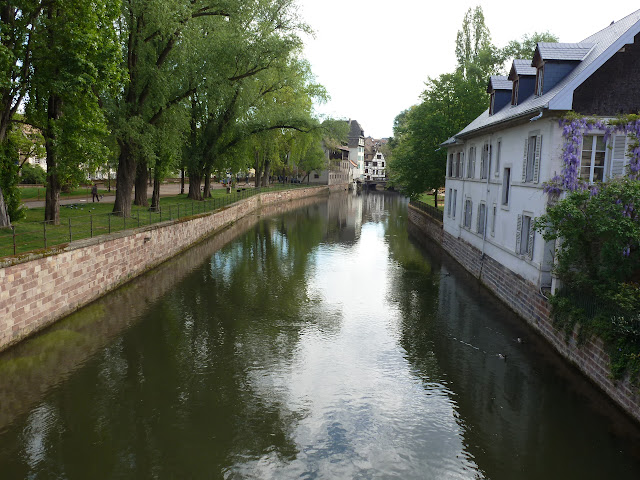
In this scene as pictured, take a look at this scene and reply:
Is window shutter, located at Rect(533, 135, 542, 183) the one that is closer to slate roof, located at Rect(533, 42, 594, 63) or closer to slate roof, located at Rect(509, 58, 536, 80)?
slate roof, located at Rect(533, 42, 594, 63)

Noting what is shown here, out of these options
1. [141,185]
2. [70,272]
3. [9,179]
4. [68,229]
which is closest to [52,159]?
[9,179]

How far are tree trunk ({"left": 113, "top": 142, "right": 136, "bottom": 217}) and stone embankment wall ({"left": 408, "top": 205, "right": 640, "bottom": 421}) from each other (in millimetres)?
18211

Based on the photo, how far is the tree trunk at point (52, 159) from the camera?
22.1 m

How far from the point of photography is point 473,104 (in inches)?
1586

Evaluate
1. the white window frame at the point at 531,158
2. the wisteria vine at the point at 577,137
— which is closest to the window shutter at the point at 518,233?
the white window frame at the point at 531,158

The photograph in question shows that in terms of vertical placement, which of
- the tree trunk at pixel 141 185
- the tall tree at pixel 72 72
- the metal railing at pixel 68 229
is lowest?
the metal railing at pixel 68 229

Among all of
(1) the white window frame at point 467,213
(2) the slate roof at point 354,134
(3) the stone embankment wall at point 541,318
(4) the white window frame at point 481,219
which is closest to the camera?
(3) the stone embankment wall at point 541,318

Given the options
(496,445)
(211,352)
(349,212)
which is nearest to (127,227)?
(211,352)

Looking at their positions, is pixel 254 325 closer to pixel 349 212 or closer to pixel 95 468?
pixel 95 468

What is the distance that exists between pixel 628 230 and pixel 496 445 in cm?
632

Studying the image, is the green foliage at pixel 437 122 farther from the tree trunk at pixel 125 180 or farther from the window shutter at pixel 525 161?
the tree trunk at pixel 125 180

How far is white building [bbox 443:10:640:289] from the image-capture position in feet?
53.6

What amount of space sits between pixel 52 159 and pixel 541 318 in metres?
20.3

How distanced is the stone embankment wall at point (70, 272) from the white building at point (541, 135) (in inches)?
586
